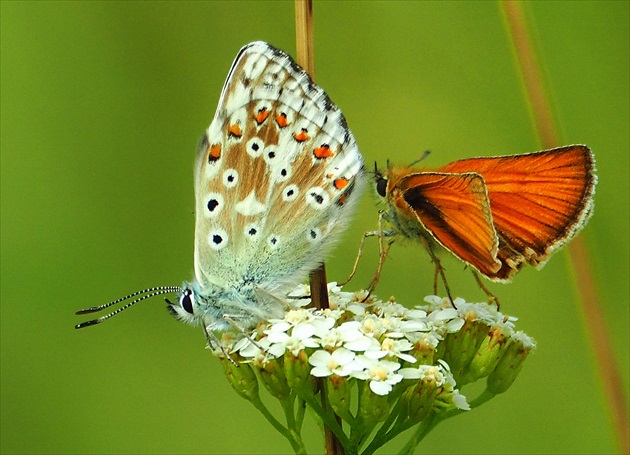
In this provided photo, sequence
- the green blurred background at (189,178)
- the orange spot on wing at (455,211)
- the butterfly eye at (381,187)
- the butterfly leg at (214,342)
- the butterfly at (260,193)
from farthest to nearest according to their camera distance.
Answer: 1. the green blurred background at (189,178)
2. the butterfly eye at (381,187)
3. the butterfly at (260,193)
4. the butterfly leg at (214,342)
5. the orange spot on wing at (455,211)

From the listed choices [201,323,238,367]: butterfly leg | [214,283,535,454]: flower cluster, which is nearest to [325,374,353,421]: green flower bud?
[214,283,535,454]: flower cluster

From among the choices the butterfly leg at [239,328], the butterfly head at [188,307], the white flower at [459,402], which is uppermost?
the butterfly head at [188,307]

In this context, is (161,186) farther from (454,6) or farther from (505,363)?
(505,363)

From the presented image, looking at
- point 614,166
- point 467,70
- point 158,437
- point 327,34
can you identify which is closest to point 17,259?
point 158,437

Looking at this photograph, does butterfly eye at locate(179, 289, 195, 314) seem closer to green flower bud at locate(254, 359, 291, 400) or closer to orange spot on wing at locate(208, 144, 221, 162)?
green flower bud at locate(254, 359, 291, 400)

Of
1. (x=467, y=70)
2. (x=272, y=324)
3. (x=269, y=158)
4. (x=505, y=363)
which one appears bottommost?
(x=505, y=363)

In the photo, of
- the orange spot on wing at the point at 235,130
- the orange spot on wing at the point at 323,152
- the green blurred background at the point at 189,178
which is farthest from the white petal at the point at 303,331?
the green blurred background at the point at 189,178

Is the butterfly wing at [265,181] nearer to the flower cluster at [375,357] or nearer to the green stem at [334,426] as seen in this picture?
the flower cluster at [375,357]
